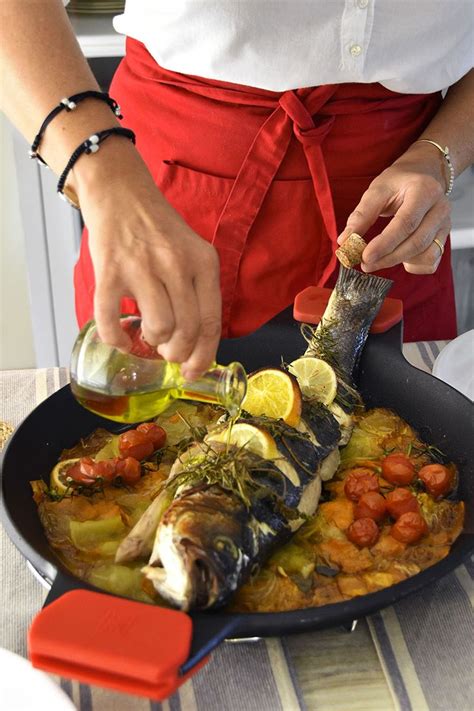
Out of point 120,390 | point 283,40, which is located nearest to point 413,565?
point 120,390

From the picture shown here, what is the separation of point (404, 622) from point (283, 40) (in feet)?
3.56

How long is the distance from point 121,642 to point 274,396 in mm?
591

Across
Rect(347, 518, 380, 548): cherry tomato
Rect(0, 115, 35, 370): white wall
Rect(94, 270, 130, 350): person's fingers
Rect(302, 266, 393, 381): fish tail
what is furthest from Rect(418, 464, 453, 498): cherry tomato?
Rect(0, 115, 35, 370): white wall

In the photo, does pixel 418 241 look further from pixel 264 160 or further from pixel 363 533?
pixel 363 533

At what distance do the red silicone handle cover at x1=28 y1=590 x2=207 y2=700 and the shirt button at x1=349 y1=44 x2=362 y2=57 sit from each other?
114cm

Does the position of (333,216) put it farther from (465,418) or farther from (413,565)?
(413,565)

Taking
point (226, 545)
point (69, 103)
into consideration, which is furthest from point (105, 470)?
point (69, 103)

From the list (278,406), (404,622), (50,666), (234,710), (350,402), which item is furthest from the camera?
(350,402)

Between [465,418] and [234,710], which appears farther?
[465,418]

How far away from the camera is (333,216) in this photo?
1862 millimetres

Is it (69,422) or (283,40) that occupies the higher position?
(283,40)

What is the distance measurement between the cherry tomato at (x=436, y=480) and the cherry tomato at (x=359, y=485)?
83mm

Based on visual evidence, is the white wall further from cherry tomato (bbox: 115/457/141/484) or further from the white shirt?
cherry tomato (bbox: 115/457/141/484)

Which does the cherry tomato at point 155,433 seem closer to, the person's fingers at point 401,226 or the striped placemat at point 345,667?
the striped placemat at point 345,667
